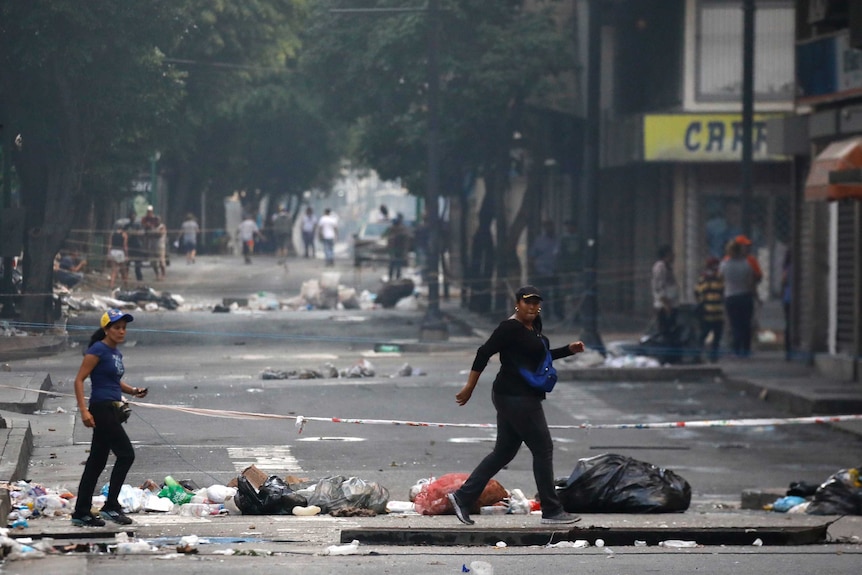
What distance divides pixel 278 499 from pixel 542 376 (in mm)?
2192

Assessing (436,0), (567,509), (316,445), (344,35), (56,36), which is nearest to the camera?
(567,509)

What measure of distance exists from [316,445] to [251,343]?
6044 mm

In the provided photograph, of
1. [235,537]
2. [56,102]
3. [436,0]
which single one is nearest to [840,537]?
[235,537]

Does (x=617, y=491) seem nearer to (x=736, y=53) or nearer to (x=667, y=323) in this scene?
(x=667, y=323)

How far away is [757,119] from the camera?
2677 cm

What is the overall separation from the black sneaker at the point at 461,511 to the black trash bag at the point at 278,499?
127 centimetres

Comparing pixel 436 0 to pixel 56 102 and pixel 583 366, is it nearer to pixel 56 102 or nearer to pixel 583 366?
pixel 583 366

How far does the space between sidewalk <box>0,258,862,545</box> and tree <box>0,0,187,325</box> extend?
7.42 ft

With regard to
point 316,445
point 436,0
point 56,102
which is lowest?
point 316,445

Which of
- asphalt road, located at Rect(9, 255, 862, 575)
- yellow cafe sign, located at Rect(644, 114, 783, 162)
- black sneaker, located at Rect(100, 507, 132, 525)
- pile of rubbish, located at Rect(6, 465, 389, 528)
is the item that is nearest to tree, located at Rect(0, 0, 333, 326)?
asphalt road, located at Rect(9, 255, 862, 575)

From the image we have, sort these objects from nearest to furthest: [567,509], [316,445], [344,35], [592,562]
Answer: [592,562] → [567,509] → [316,445] → [344,35]

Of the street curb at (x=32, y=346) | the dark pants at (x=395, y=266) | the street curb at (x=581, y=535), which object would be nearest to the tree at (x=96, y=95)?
the street curb at (x=32, y=346)

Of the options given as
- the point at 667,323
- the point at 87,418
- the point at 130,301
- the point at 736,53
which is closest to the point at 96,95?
the point at 130,301

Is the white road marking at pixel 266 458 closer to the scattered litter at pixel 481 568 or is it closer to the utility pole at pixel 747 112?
the scattered litter at pixel 481 568
